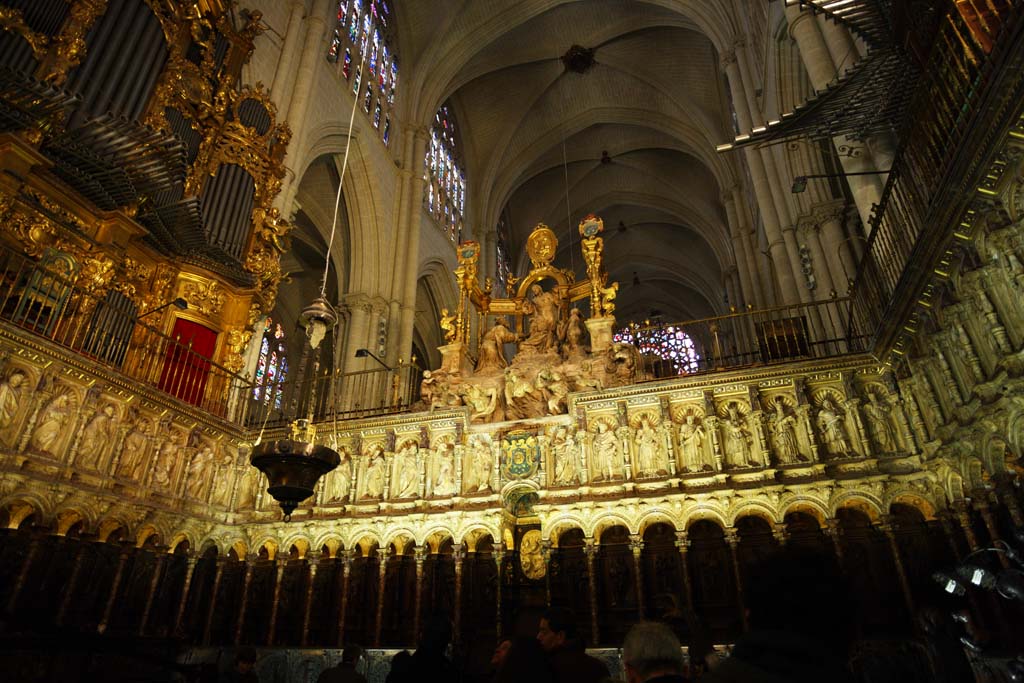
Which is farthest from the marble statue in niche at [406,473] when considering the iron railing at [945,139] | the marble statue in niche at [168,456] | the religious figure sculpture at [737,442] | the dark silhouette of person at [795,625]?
the dark silhouette of person at [795,625]

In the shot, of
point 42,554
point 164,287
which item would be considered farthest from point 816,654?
point 164,287

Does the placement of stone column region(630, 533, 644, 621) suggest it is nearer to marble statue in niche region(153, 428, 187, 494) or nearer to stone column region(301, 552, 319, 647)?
stone column region(301, 552, 319, 647)

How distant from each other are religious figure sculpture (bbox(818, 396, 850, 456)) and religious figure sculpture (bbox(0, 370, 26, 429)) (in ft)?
36.2

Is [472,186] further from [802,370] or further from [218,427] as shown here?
[802,370]

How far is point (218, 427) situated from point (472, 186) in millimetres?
19108

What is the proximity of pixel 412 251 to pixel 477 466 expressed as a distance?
38.8 ft

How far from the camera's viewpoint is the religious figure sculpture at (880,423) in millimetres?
8375

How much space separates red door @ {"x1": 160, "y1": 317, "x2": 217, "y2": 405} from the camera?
1060 cm

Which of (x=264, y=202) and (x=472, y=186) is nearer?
(x=264, y=202)

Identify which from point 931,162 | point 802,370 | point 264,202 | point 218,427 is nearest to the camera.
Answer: point 931,162

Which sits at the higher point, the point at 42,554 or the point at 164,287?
the point at 164,287

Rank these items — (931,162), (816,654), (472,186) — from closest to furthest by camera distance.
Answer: (816,654), (931,162), (472,186)

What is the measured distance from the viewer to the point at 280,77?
48.3 ft

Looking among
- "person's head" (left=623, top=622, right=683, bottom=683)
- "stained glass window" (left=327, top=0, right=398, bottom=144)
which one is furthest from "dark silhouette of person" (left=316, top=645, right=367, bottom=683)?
"stained glass window" (left=327, top=0, right=398, bottom=144)
